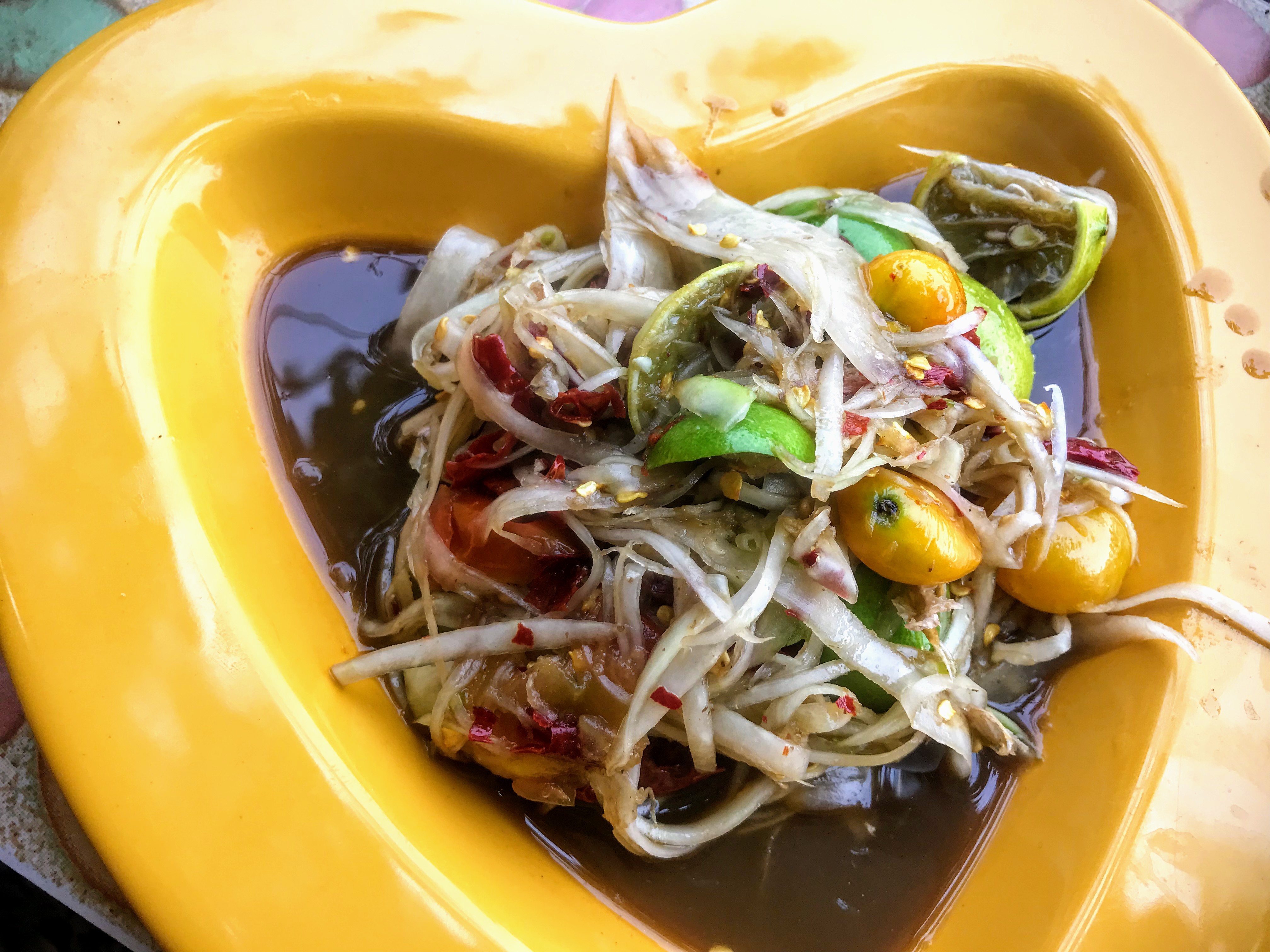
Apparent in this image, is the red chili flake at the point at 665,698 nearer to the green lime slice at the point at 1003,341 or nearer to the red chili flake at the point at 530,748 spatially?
the red chili flake at the point at 530,748

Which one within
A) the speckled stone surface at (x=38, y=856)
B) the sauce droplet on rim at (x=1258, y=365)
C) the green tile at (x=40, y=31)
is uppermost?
the green tile at (x=40, y=31)

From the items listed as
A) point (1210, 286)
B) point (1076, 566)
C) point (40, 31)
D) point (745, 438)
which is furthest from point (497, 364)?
point (40, 31)

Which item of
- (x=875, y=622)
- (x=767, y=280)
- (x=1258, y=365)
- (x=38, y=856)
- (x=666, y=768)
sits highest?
(x=767, y=280)

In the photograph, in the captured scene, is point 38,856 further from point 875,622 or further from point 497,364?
point 875,622

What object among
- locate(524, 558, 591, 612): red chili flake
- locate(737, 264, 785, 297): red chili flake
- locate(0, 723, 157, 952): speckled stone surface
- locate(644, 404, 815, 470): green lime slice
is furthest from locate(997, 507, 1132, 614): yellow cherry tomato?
locate(0, 723, 157, 952): speckled stone surface

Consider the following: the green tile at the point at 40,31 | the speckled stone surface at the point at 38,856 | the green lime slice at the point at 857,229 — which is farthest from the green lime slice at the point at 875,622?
the green tile at the point at 40,31

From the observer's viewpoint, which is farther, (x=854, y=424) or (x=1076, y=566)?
(x=1076, y=566)
